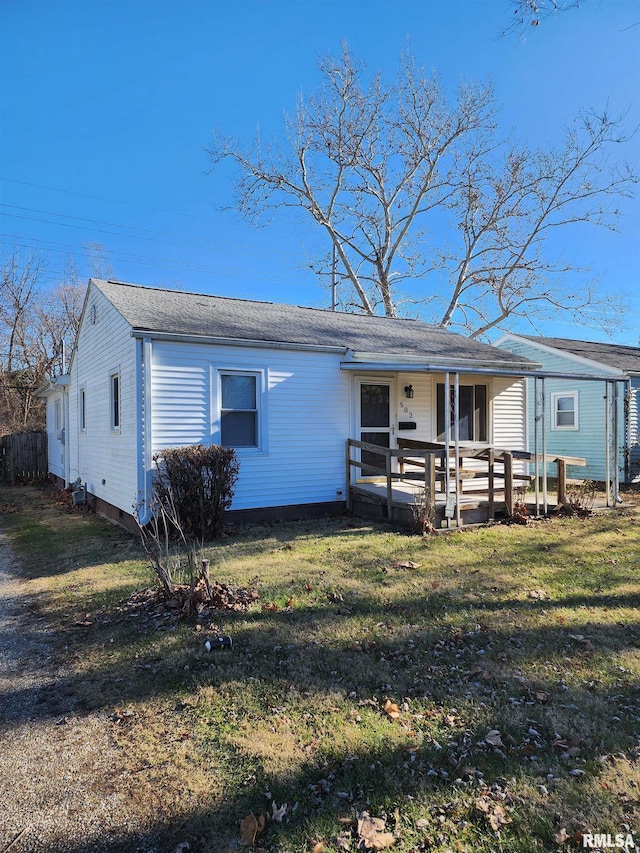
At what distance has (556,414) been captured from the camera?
52.8ft

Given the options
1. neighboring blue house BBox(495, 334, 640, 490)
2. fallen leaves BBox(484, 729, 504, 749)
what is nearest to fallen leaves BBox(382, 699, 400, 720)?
fallen leaves BBox(484, 729, 504, 749)

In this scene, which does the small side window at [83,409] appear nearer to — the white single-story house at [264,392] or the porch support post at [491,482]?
the white single-story house at [264,392]

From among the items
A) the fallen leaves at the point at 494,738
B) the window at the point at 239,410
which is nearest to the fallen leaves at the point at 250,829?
the fallen leaves at the point at 494,738

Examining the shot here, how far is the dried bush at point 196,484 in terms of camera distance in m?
7.38

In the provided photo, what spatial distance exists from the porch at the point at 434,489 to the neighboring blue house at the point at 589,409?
504 centimetres

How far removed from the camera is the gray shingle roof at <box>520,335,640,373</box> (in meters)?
→ 15.1

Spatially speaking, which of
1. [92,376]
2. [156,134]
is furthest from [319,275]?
[92,376]

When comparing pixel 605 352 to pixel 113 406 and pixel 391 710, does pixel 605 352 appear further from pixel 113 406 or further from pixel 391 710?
pixel 391 710

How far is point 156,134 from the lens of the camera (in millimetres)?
18250

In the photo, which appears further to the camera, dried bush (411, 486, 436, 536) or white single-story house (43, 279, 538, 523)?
white single-story house (43, 279, 538, 523)

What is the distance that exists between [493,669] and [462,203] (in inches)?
913

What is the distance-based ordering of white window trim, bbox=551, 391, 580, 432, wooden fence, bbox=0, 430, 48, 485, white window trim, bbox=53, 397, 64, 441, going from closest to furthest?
1. white window trim, bbox=53, 397, 64, 441
2. white window trim, bbox=551, 391, 580, 432
3. wooden fence, bbox=0, 430, 48, 485

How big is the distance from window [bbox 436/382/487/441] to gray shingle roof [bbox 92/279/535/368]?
86 centimetres

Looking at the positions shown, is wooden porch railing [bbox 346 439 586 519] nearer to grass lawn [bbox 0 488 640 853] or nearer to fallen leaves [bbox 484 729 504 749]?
grass lawn [bbox 0 488 640 853]
